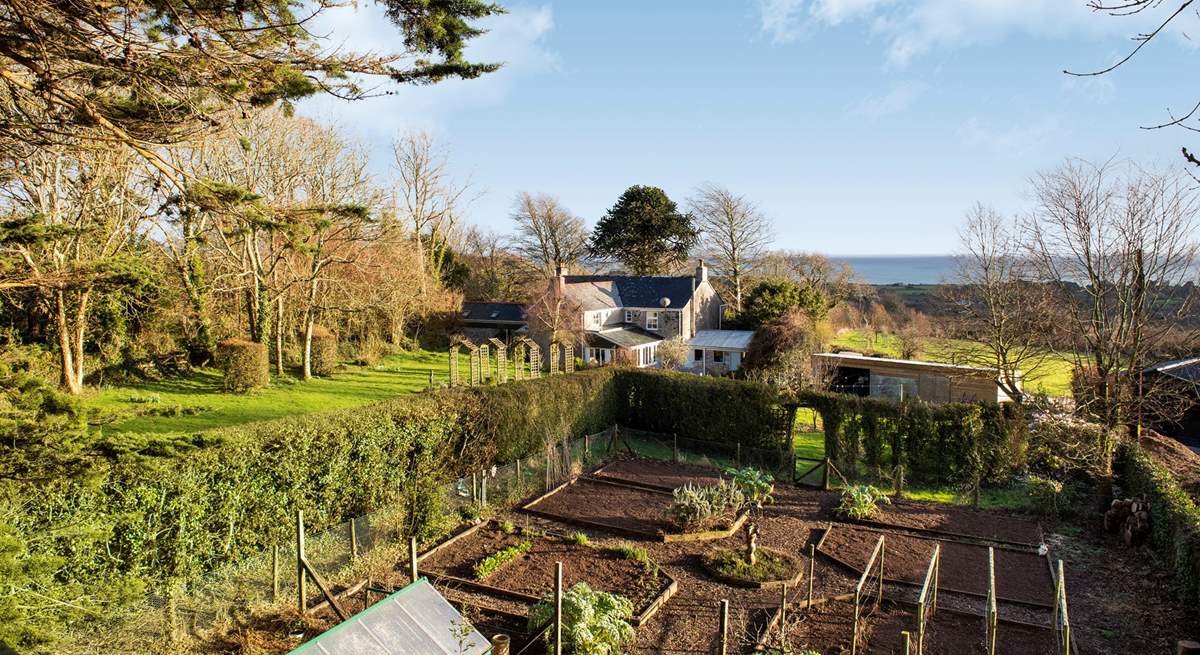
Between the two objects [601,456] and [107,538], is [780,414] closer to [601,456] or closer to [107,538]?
[601,456]

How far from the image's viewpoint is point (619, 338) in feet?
125

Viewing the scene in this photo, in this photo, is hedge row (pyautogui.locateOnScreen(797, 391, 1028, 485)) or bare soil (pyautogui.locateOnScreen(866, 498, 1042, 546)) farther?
hedge row (pyautogui.locateOnScreen(797, 391, 1028, 485))

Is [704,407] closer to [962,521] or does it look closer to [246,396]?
[962,521]

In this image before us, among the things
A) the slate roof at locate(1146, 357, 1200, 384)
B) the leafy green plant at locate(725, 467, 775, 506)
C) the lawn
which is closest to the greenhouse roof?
the leafy green plant at locate(725, 467, 775, 506)

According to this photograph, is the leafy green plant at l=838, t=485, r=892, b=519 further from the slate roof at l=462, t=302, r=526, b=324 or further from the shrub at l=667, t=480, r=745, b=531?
the slate roof at l=462, t=302, r=526, b=324

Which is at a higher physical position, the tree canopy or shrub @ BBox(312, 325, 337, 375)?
the tree canopy

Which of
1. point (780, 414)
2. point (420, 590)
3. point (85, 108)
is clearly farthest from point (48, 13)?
point (780, 414)

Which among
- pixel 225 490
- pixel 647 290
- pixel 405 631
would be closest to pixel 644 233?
pixel 647 290

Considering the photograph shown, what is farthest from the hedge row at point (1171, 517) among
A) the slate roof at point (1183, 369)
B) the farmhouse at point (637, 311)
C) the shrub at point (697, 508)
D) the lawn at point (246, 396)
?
the farmhouse at point (637, 311)

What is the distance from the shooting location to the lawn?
61.9ft

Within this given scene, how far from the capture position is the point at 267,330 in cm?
2727

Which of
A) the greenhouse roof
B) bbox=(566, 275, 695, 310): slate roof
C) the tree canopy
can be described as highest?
the tree canopy

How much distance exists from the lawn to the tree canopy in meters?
24.4

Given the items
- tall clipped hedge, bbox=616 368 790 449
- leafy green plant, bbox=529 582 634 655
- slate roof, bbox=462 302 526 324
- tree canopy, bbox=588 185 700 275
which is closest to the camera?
leafy green plant, bbox=529 582 634 655
